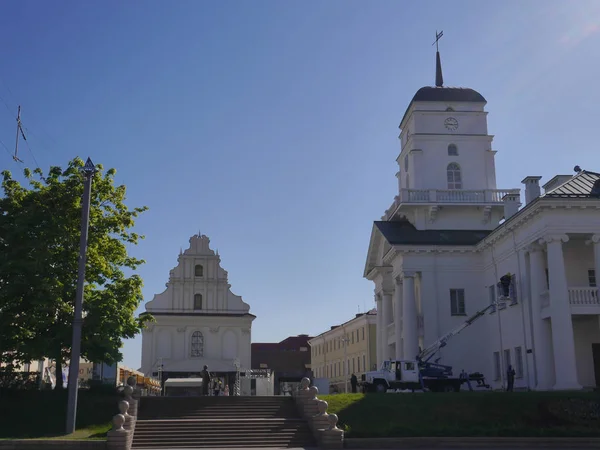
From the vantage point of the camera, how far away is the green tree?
1288 inches

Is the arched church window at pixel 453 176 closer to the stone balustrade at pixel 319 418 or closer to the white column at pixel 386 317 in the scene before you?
the white column at pixel 386 317

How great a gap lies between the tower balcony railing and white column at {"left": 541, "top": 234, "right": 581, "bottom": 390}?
47.0ft

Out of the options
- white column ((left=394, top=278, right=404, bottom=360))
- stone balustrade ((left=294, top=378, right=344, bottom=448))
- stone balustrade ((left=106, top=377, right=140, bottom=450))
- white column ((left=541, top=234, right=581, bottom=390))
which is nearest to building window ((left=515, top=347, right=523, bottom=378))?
white column ((left=541, top=234, right=581, bottom=390))

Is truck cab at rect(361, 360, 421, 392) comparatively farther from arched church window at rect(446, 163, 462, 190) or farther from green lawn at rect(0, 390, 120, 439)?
arched church window at rect(446, 163, 462, 190)

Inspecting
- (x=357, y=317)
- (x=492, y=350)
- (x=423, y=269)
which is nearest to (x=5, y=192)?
(x=423, y=269)

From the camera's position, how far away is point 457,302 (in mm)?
48688

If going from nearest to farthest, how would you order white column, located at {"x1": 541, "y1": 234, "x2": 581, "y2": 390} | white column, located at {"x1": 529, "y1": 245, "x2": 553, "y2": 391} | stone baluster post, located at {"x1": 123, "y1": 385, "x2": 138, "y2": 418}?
1. stone baluster post, located at {"x1": 123, "y1": 385, "x2": 138, "y2": 418}
2. white column, located at {"x1": 541, "y1": 234, "x2": 581, "y2": 390}
3. white column, located at {"x1": 529, "y1": 245, "x2": 553, "y2": 391}

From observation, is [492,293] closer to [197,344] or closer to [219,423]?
[219,423]

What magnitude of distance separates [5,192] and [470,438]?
79.7 feet

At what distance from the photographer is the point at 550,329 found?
38.5 m

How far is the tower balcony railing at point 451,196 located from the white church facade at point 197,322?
27618mm

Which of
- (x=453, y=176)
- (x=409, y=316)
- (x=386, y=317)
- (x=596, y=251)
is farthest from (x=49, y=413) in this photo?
(x=453, y=176)

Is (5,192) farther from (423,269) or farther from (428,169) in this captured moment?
(428,169)

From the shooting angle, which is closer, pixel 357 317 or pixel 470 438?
pixel 470 438
